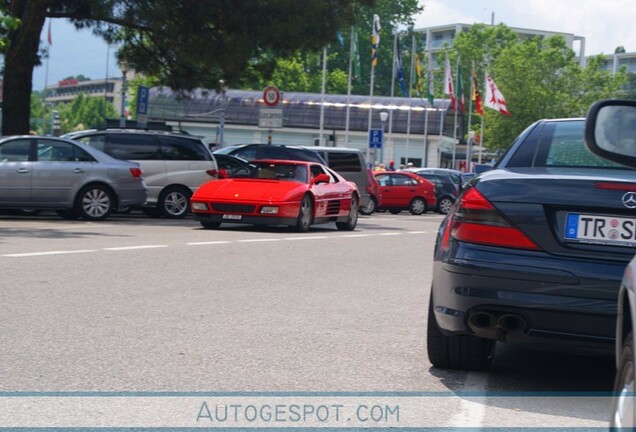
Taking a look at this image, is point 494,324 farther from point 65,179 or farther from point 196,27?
point 196,27

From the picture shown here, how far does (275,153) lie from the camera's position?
29.0 metres

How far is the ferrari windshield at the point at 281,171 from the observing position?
21.7 metres

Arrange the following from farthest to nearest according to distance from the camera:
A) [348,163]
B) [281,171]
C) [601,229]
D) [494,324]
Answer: [348,163], [281,171], [494,324], [601,229]

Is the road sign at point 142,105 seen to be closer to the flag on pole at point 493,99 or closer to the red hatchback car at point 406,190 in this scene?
the red hatchback car at point 406,190

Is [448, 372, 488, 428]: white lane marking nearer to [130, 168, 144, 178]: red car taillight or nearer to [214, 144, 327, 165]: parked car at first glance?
[130, 168, 144, 178]: red car taillight

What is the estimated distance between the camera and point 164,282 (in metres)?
11.6

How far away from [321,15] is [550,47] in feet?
276

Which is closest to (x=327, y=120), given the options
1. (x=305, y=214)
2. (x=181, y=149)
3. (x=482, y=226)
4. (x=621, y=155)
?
(x=181, y=149)

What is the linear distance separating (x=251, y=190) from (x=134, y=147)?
5.35 meters

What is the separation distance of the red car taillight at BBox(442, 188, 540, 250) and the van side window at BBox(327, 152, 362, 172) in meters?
27.1

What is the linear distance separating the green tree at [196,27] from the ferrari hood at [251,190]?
8008mm

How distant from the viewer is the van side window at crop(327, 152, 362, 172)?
111ft

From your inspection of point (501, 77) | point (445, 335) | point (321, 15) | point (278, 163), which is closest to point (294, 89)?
point (501, 77)

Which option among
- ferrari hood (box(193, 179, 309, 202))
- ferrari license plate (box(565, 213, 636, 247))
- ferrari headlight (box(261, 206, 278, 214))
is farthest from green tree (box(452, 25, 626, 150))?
ferrari license plate (box(565, 213, 636, 247))
